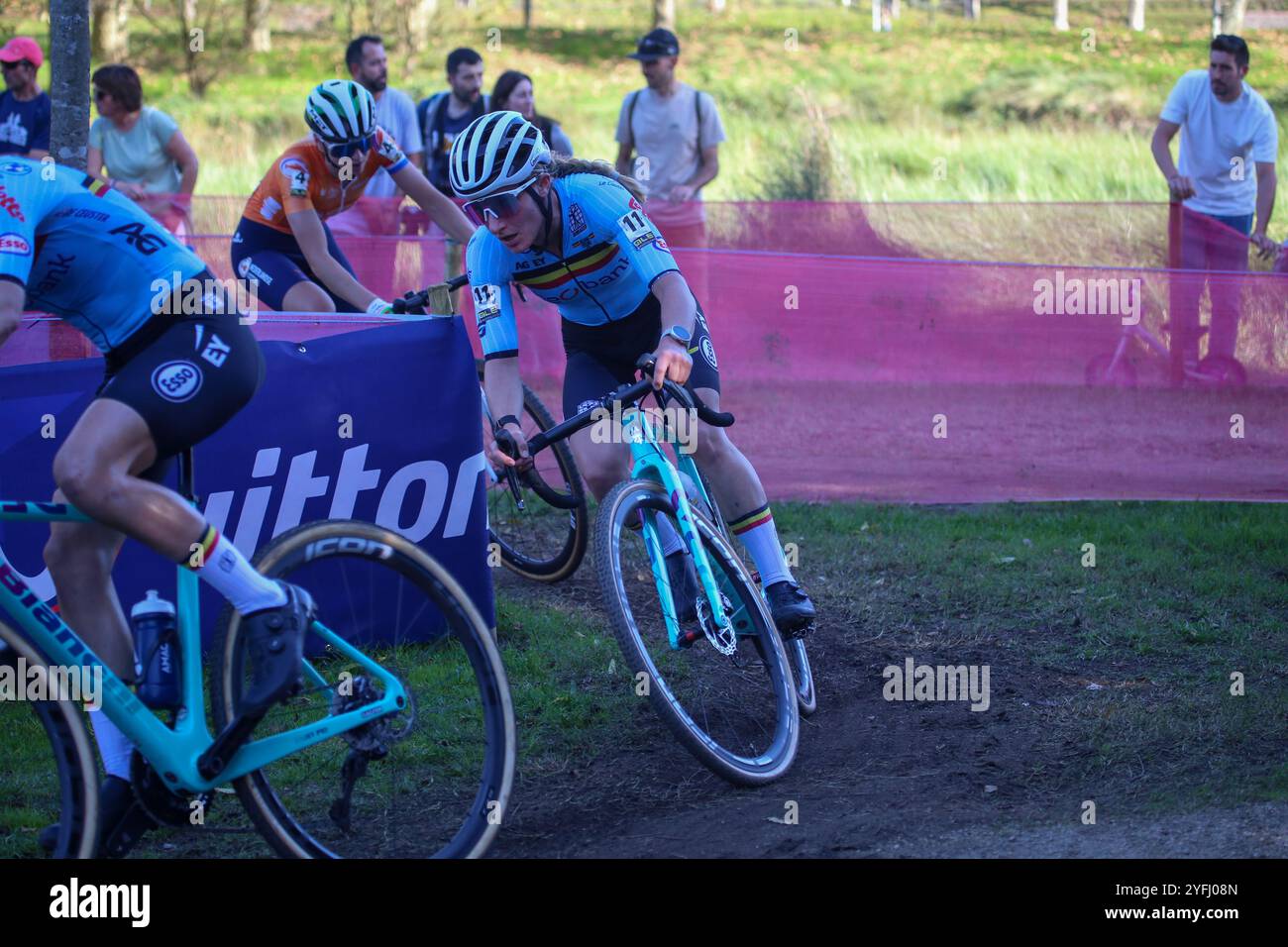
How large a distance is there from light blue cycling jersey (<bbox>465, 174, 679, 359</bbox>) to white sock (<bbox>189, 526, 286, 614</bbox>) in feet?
5.19

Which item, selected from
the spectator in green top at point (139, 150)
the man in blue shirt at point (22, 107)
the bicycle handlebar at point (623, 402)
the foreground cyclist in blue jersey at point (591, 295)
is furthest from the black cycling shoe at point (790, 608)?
the man in blue shirt at point (22, 107)

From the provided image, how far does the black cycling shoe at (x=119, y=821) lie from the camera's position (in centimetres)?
347

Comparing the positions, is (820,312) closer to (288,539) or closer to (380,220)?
(380,220)

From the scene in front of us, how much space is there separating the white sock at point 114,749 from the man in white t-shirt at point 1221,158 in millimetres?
7319

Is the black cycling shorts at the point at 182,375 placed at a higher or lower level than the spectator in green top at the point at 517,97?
lower

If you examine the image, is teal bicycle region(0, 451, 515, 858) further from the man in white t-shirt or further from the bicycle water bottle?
the man in white t-shirt

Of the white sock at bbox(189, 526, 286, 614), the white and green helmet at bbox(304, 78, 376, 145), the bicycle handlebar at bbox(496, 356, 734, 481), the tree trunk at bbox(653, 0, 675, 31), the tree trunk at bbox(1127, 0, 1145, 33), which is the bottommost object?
the white sock at bbox(189, 526, 286, 614)

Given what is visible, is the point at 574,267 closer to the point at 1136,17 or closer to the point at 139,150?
the point at 139,150

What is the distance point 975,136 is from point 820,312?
55.1ft

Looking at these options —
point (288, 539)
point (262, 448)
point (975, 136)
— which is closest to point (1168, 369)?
point (262, 448)

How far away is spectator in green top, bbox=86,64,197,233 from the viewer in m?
9.64

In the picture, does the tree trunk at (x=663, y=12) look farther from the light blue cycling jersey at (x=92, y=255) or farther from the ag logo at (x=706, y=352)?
the light blue cycling jersey at (x=92, y=255)

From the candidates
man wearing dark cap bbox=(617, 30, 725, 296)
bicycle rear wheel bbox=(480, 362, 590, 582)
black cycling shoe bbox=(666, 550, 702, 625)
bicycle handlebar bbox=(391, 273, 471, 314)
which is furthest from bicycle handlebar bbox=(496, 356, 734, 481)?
man wearing dark cap bbox=(617, 30, 725, 296)

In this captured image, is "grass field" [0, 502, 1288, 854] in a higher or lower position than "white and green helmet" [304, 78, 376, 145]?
lower
